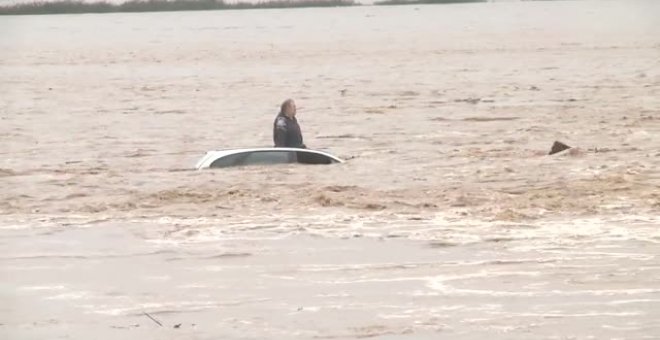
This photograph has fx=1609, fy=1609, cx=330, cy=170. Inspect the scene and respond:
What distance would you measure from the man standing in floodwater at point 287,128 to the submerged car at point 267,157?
7.9 inches

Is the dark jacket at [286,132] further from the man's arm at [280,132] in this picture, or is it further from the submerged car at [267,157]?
the submerged car at [267,157]

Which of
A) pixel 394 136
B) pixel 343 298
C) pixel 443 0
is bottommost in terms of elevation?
pixel 443 0

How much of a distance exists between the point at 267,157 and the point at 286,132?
0.44 m

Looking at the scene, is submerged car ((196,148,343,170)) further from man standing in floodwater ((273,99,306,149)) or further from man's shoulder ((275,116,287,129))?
man's shoulder ((275,116,287,129))

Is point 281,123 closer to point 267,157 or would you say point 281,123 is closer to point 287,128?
point 287,128

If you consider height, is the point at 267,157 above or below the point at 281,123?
below

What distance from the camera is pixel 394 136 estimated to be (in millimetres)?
27906

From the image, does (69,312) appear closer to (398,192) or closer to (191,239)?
(191,239)

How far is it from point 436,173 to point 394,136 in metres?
5.62

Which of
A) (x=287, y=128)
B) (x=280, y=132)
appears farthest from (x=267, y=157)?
(x=287, y=128)

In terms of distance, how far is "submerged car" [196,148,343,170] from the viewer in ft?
71.5

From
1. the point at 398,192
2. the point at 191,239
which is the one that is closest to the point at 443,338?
the point at 191,239

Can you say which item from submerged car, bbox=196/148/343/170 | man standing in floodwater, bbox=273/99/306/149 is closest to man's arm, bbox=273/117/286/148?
man standing in floodwater, bbox=273/99/306/149

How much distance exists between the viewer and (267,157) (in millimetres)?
21844
